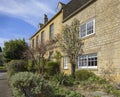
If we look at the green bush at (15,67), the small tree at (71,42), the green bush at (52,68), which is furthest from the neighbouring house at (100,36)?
the green bush at (15,67)

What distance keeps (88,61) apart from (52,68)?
25.5 feet

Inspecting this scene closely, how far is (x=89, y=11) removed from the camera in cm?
1973

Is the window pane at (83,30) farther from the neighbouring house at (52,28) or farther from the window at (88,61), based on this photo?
the neighbouring house at (52,28)

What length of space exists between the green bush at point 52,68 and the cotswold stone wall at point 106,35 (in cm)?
784

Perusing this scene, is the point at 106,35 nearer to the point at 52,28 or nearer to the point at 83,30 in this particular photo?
the point at 83,30

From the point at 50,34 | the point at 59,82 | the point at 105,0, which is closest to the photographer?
the point at 59,82

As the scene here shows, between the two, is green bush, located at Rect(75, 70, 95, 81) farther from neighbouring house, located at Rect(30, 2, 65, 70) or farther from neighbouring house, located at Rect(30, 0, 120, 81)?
neighbouring house, located at Rect(30, 2, 65, 70)

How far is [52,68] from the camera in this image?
2664 centimetres

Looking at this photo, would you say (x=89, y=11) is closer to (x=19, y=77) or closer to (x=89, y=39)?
(x=89, y=39)

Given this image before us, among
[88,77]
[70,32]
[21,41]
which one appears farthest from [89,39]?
[21,41]

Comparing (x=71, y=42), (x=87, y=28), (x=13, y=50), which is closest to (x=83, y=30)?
(x=87, y=28)

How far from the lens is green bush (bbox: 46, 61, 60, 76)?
26438 mm

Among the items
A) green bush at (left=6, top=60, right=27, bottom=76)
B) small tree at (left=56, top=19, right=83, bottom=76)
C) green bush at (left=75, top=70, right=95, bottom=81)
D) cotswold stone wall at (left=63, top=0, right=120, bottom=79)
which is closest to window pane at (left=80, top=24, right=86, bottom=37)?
cotswold stone wall at (left=63, top=0, right=120, bottom=79)

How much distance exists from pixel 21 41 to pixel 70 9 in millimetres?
18327
